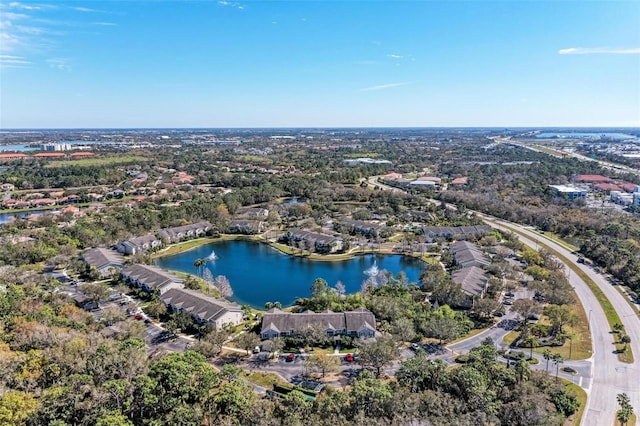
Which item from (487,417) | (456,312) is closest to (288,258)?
(456,312)

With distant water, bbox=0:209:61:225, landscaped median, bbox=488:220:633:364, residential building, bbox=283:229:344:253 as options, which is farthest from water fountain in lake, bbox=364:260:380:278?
distant water, bbox=0:209:61:225

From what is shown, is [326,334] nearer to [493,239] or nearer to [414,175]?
[493,239]

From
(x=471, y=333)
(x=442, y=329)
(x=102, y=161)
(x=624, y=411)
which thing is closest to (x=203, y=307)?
(x=442, y=329)

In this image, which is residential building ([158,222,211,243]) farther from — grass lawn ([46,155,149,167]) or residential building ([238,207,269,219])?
grass lawn ([46,155,149,167])

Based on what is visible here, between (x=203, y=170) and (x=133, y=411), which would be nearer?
(x=133, y=411)

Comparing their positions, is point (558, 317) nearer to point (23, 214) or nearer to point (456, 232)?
point (456, 232)

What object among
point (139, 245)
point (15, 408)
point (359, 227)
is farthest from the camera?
point (359, 227)
